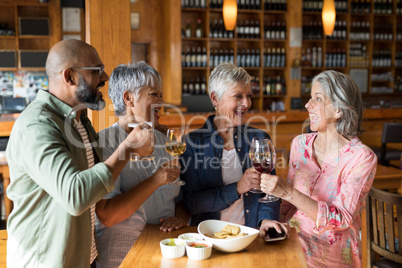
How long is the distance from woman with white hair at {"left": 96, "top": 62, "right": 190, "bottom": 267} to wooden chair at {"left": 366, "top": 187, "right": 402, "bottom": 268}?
110cm

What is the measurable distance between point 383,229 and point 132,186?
1521 mm

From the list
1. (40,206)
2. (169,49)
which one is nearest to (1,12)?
(169,49)

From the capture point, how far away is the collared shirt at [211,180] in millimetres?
2061

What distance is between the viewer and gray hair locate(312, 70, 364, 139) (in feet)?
6.83

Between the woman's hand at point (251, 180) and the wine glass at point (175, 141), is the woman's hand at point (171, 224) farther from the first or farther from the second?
the woman's hand at point (251, 180)

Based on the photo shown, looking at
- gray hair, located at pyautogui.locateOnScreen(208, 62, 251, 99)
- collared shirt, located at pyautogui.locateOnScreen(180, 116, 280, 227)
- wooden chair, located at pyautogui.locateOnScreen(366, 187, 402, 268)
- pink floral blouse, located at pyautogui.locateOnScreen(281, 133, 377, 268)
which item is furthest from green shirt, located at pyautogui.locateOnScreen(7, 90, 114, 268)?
wooden chair, located at pyautogui.locateOnScreen(366, 187, 402, 268)

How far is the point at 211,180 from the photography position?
7.08 feet

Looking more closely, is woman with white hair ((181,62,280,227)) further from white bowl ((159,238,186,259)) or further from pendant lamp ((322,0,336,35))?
pendant lamp ((322,0,336,35))

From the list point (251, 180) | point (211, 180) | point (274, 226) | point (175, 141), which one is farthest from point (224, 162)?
point (274, 226)

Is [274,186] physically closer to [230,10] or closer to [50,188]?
[50,188]

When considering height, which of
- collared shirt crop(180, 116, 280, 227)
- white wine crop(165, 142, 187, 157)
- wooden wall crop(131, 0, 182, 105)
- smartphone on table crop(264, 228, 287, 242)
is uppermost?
wooden wall crop(131, 0, 182, 105)

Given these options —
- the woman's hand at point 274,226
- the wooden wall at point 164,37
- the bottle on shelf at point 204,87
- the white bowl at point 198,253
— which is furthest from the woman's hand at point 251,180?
the bottle on shelf at point 204,87

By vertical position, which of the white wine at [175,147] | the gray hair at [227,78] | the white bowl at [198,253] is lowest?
the white bowl at [198,253]

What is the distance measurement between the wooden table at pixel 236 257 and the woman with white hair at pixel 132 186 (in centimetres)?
16
